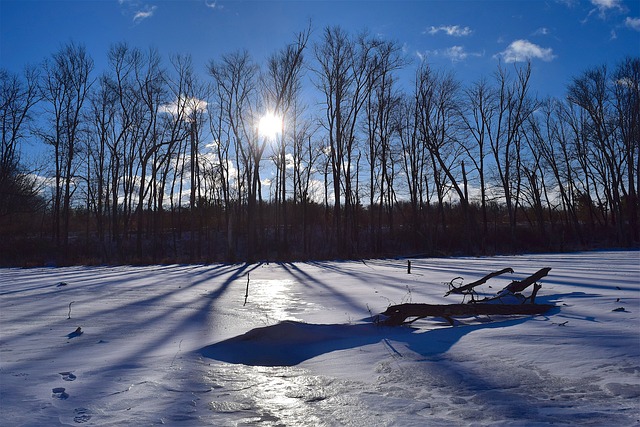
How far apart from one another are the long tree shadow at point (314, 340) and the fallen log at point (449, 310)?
0.52ft

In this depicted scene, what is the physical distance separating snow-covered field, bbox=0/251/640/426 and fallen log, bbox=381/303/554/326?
0.40 ft

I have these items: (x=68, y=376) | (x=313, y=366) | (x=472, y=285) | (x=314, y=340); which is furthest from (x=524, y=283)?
(x=68, y=376)

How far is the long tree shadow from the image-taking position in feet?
12.0

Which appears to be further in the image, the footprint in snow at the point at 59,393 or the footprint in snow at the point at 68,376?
the footprint in snow at the point at 68,376

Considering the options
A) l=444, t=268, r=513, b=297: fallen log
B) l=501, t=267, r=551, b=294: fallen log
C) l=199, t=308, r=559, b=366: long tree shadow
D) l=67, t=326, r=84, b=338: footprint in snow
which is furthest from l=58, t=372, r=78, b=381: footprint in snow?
l=501, t=267, r=551, b=294: fallen log

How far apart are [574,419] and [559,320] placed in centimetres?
247

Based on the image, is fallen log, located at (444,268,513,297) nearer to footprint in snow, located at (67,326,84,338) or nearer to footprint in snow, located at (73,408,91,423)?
footprint in snow, located at (67,326,84,338)

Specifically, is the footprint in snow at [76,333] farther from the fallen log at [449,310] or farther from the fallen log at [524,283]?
the fallen log at [524,283]

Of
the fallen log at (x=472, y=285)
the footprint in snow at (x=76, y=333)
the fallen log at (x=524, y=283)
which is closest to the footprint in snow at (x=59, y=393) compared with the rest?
the footprint in snow at (x=76, y=333)

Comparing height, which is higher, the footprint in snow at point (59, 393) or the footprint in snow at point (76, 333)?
the footprint in snow at point (76, 333)

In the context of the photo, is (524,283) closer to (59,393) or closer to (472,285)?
(472,285)

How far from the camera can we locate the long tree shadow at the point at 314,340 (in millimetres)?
3660

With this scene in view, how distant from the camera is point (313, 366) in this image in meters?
3.41

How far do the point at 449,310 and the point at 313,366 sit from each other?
6.50 ft
